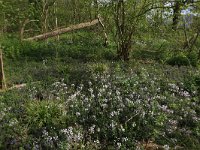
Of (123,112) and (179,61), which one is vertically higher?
(123,112)

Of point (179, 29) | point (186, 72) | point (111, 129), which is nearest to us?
point (111, 129)

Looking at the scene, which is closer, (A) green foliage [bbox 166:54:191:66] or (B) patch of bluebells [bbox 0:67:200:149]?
(B) patch of bluebells [bbox 0:67:200:149]

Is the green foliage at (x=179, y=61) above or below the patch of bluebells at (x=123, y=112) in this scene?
below

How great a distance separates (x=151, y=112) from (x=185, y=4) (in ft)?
14.4

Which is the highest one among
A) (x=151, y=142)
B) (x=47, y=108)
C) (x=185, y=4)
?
(x=185, y=4)

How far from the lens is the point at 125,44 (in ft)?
38.3

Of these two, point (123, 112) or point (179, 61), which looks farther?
point (179, 61)

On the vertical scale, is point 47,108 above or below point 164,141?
above

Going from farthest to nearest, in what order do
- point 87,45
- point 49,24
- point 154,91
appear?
point 49,24
point 87,45
point 154,91

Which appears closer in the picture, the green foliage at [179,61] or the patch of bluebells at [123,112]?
the patch of bluebells at [123,112]

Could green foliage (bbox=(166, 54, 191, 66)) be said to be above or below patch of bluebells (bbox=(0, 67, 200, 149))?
below

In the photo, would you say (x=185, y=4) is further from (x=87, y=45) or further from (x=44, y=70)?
(x=87, y=45)

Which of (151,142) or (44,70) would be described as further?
(44,70)

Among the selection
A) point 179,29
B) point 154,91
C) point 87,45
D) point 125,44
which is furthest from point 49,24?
point 154,91
